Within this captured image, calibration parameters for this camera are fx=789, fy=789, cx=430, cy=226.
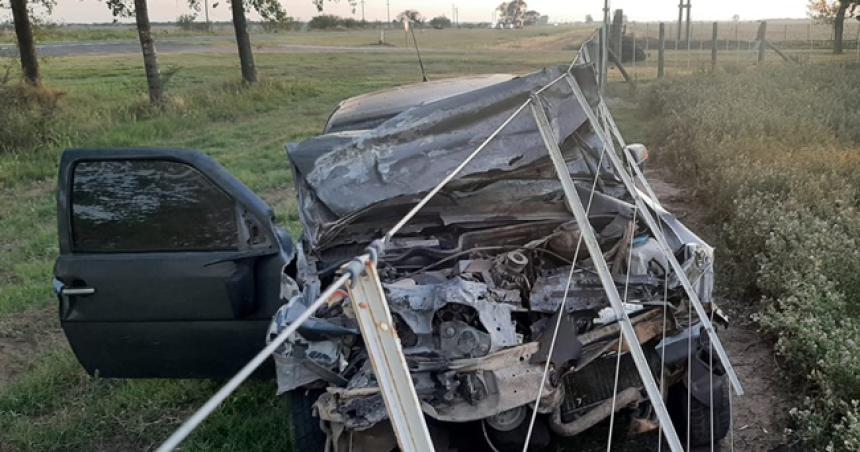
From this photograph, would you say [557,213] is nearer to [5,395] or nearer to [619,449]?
[619,449]

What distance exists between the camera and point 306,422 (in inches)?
139

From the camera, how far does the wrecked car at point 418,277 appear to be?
3336 mm

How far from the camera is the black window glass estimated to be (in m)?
4.12

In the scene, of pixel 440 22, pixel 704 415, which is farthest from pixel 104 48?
pixel 440 22

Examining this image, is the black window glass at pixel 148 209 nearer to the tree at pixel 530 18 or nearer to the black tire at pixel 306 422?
the black tire at pixel 306 422

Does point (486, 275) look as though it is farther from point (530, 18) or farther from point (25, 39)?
point (530, 18)

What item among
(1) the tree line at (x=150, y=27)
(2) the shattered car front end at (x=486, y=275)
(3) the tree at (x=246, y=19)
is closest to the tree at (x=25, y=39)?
(1) the tree line at (x=150, y=27)

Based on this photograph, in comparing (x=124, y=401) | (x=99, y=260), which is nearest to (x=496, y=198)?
(x=99, y=260)

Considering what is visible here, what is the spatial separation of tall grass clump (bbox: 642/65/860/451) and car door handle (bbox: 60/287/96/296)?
3.48 metres

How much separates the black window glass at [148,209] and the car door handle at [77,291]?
9.3 inches

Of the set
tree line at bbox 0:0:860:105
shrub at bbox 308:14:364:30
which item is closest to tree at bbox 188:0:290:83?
tree line at bbox 0:0:860:105

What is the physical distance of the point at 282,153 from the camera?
40.8 ft

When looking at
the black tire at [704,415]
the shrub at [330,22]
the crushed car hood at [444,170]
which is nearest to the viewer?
the black tire at [704,415]

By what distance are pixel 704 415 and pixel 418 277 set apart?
1.51 m
